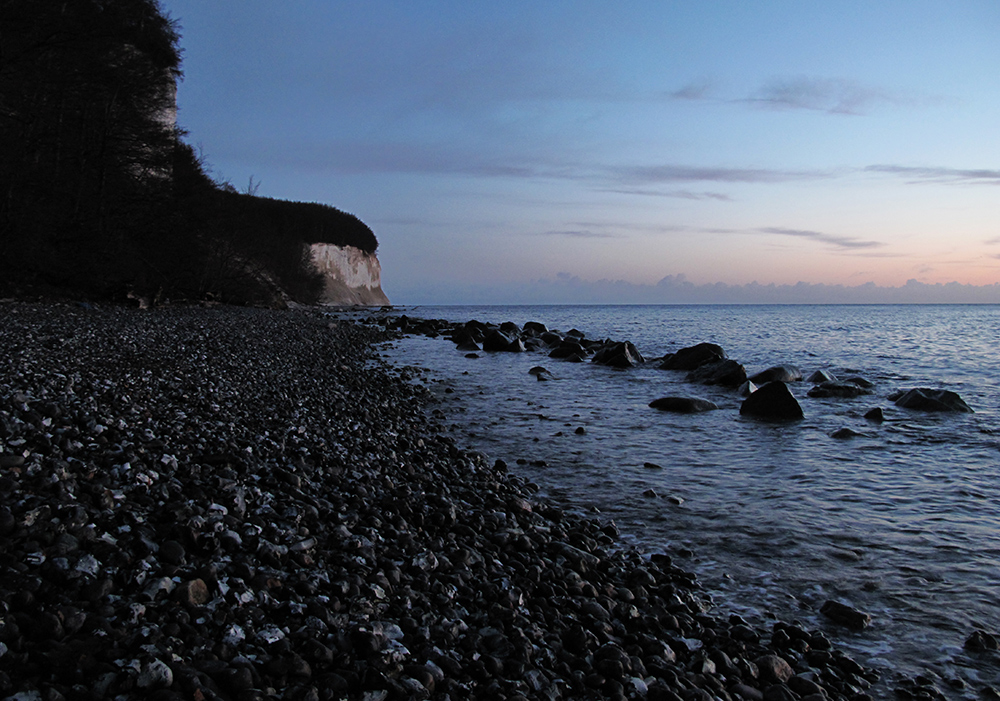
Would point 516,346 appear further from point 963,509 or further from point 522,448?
point 963,509

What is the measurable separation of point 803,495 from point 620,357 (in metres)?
15.2

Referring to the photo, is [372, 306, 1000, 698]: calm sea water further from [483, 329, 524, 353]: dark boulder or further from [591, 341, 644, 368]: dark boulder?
[483, 329, 524, 353]: dark boulder

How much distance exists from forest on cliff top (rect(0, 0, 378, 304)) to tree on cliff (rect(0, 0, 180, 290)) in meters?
0.04

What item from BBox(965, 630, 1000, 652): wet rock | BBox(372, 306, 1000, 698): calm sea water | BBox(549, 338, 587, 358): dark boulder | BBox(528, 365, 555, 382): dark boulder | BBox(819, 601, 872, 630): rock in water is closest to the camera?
BBox(965, 630, 1000, 652): wet rock

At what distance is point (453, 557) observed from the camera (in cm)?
459

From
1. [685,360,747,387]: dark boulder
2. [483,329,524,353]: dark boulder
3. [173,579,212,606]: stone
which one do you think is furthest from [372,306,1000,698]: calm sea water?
[483,329,524,353]: dark boulder

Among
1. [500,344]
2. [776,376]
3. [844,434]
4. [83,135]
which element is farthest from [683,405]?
[83,135]

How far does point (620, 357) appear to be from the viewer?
73.4 feet

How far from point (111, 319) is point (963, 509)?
1981cm

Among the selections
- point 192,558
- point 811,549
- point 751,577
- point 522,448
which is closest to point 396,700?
point 192,558

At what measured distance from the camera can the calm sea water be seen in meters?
4.55

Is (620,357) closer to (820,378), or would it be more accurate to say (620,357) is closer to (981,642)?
(820,378)

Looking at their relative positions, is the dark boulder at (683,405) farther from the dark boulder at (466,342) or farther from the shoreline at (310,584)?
the dark boulder at (466,342)

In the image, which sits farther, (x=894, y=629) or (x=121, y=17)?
(x=121, y=17)
